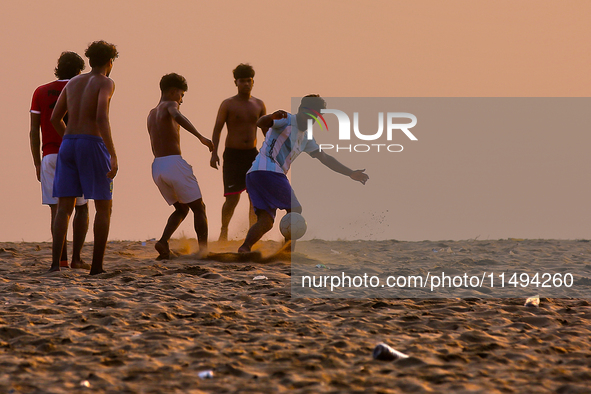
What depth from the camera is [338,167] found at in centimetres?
703

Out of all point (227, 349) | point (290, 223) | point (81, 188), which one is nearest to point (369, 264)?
point (290, 223)

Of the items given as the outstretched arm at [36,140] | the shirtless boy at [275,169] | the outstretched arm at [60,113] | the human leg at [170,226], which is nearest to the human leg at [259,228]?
the shirtless boy at [275,169]

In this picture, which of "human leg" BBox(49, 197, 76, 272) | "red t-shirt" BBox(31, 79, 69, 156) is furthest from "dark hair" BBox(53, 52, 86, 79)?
A: "human leg" BBox(49, 197, 76, 272)

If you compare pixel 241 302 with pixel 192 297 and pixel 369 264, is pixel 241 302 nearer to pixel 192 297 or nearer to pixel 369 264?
pixel 192 297

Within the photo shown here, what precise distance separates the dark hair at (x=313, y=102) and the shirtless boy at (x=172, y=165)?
1.27 metres

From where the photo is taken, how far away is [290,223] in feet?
22.3

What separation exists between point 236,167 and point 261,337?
15.8 feet

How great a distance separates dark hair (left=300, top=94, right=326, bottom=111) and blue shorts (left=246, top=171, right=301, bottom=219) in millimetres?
746

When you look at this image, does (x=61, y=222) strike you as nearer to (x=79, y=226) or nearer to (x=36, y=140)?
(x=79, y=226)

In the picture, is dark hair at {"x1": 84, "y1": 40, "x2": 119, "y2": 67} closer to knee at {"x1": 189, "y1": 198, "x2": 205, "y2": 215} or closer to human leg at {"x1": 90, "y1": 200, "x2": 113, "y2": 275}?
human leg at {"x1": 90, "y1": 200, "x2": 113, "y2": 275}

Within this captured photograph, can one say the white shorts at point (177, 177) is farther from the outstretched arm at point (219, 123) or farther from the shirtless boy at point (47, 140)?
the outstretched arm at point (219, 123)

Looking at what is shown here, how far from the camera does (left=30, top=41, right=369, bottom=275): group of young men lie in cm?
558

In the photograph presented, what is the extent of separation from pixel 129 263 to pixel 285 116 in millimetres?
2166

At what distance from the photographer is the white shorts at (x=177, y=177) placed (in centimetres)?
680
